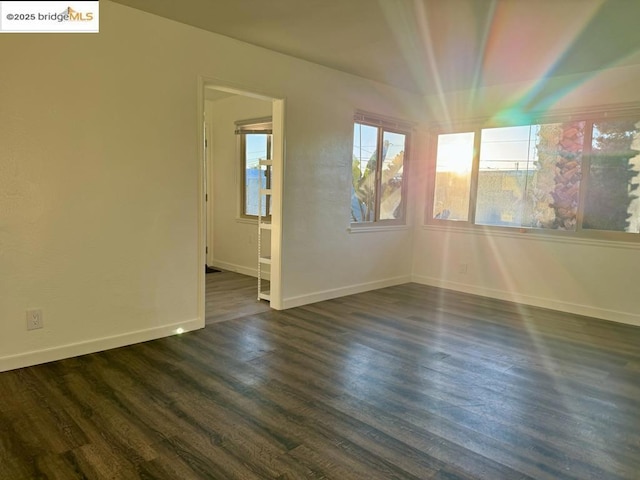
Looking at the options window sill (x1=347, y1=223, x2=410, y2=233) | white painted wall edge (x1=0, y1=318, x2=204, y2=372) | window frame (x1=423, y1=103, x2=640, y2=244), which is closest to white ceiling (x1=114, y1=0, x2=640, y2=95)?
window frame (x1=423, y1=103, x2=640, y2=244)

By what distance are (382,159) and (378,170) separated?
0.53 feet

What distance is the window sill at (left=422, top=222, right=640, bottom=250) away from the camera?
4.19m

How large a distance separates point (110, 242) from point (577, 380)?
3.50 metres

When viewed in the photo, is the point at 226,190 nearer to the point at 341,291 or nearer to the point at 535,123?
the point at 341,291

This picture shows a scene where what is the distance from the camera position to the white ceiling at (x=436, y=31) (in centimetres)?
284

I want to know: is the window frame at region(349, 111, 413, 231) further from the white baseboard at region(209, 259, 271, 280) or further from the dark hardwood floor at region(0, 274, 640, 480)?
the dark hardwood floor at region(0, 274, 640, 480)

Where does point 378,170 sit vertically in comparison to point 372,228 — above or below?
above

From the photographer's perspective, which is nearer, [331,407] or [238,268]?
[331,407]

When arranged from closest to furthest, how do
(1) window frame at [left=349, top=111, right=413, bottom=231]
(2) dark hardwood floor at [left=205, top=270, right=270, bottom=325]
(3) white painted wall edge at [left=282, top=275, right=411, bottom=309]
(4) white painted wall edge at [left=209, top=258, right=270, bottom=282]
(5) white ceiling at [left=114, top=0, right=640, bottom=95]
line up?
(5) white ceiling at [left=114, top=0, right=640, bottom=95] → (2) dark hardwood floor at [left=205, top=270, right=270, bottom=325] → (3) white painted wall edge at [left=282, top=275, right=411, bottom=309] → (1) window frame at [left=349, top=111, right=413, bottom=231] → (4) white painted wall edge at [left=209, top=258, right=270, bottom=282]

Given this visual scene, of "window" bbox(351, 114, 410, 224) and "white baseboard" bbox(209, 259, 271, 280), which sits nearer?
"window" bbox(351, 114, 410, 224)

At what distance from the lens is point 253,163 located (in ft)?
19.0

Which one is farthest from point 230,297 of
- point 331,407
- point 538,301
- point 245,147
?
point 538,301

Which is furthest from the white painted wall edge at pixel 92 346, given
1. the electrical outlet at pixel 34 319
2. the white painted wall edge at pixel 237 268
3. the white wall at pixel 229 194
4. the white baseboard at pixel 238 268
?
A: the white wall at pixel 229 194

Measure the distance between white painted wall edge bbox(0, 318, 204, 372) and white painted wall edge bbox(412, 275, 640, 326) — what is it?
3.35m
